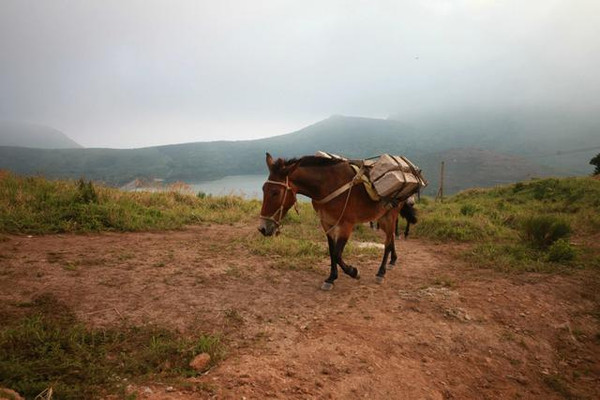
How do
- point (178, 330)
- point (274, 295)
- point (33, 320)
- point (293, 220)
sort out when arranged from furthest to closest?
1. point (293, 220)
2. point (274, 295)
3. point (178, 330)
4. point (33, 320)

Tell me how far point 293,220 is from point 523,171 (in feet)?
232

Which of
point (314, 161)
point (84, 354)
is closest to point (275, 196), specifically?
point (314, 161)

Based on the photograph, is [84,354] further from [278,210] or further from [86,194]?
[86,194]

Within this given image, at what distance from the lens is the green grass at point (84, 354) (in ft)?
7.09

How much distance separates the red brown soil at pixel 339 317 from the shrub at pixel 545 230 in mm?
1379

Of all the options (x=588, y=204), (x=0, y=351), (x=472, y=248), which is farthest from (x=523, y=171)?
(x=0, y=351)

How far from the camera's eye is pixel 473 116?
502 ft

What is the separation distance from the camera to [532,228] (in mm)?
6938

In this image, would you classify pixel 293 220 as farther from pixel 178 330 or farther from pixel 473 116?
pixel 473 116

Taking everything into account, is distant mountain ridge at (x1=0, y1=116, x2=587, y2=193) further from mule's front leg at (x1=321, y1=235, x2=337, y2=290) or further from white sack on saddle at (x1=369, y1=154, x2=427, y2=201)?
white sack on saddle at (x1=369, y1=154, x2=427, y2=201)

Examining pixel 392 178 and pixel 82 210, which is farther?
pixel 82 210

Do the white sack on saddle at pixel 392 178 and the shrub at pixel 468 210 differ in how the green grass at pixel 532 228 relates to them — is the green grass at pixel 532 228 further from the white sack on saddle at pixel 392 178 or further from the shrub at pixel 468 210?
the white sack on saddle at pixel 392 178

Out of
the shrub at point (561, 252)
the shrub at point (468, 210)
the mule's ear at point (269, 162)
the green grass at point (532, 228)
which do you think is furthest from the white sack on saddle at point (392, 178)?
the shrub at point (468, 210)

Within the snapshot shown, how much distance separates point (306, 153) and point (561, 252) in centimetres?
7591
